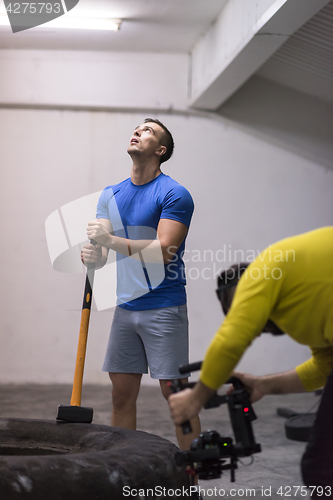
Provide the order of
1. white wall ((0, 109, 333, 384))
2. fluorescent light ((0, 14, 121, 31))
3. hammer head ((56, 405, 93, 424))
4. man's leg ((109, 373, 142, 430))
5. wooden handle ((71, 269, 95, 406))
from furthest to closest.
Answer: white wall ((0, 109, 333, 384)), fluorescent light ((0, 14, 121, 31)), man's leg ((109, 373, 142, 430)), wooden handle ((71, 269, 95, 406)), hammer head ((56, 405, 93, 424))

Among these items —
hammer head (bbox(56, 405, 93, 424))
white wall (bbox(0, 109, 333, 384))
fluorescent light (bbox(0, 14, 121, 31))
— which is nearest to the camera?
hammer head (bbox(56, 405, 93, 424))

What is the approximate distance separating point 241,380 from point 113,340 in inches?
32.5

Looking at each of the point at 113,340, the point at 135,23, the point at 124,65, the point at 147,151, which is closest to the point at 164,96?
the point at 124,65

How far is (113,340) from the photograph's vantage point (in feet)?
6.43

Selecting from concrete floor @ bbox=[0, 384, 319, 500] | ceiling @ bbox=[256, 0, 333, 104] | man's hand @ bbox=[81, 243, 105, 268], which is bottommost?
concrete floor @ bbox=[0, 384, 319, 500]

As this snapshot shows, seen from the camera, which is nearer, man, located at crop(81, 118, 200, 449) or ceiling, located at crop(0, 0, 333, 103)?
man, located at crop(81, 118, 200, 449)

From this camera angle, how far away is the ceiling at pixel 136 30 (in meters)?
3.78

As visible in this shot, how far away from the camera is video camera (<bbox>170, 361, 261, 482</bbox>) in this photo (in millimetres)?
1104

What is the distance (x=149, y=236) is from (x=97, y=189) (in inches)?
106

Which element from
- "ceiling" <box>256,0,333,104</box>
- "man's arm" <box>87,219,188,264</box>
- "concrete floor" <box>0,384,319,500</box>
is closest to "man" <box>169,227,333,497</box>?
"concrete floor" <box>0,384,319,500</box>

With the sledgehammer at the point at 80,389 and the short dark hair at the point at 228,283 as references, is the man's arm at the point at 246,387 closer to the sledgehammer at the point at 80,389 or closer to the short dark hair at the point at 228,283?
the short dark hair at the point at 228,283

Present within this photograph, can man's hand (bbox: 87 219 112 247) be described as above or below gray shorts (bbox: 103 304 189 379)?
above

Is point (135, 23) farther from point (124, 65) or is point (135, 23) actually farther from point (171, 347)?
point (171, 347)
